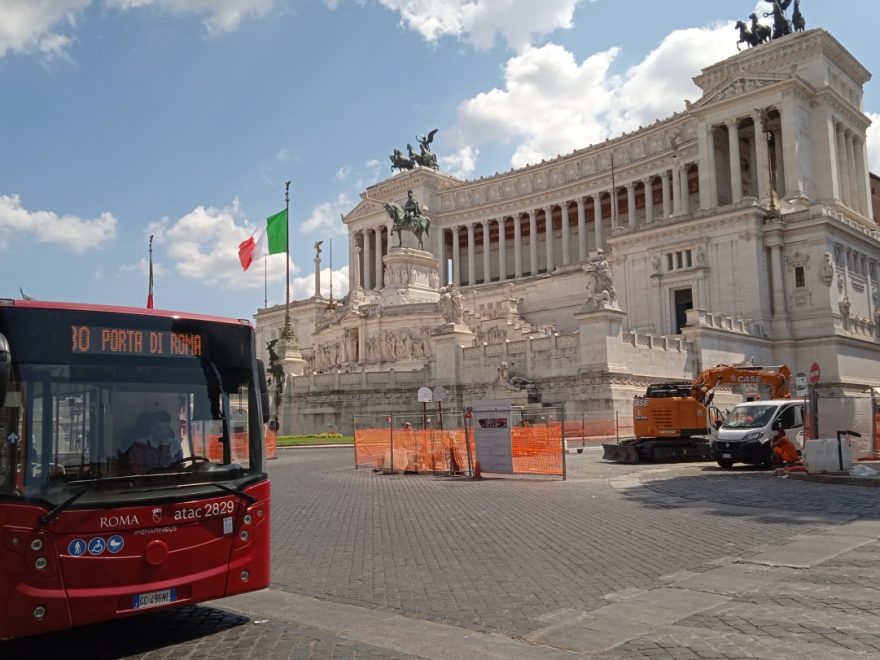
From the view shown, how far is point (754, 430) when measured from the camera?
21.2m

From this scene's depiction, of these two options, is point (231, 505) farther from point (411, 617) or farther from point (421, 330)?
point (421, 330)

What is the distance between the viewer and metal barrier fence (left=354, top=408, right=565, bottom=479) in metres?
20.5

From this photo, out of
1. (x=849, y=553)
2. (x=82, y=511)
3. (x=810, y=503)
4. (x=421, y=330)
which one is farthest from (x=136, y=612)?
(x=421, y=330)

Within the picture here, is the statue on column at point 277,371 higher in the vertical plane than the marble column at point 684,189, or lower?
lower

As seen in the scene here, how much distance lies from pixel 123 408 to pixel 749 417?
18700 millimetres

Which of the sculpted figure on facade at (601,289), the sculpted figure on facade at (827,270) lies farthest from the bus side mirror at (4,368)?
the sculpted figure on facade at (827,270)

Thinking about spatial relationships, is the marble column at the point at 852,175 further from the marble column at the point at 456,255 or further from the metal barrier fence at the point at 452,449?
the metal barrier fence at the point at 452,449

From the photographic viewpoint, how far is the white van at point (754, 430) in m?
21.1

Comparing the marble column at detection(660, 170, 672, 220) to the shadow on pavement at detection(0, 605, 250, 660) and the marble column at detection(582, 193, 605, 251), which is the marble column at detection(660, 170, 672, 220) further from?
the shadow on pavement at detection(0, 605, 250, 660)

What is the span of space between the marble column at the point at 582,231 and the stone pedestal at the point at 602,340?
4590cm

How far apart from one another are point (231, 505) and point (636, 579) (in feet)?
14.3

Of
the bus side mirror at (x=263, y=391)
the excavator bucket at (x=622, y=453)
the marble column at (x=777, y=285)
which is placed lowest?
the excavator bucket at (x=622, y=453)

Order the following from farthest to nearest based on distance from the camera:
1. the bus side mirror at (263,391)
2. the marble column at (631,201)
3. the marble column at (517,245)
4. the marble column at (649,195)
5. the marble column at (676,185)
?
the marble column at (517,245) < the marble column at (631,201) < the marble column at (649,195) < the marble column at (676,185) < the bus side mirror at (263,391)

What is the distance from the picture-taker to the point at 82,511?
6.32 meters
